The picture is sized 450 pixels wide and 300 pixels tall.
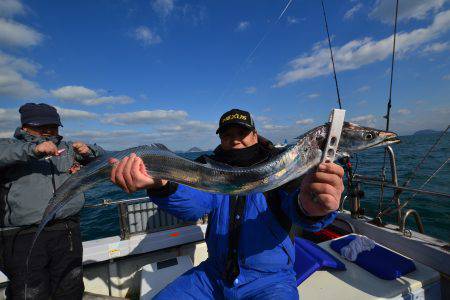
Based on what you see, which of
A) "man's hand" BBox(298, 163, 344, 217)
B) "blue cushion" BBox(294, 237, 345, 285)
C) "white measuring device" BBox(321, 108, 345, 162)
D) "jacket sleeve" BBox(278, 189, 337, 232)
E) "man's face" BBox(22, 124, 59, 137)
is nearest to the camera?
"white measuring device" BBox(321, 108, 345, 162)

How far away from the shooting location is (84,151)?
454cm

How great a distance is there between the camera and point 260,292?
2.99 metres

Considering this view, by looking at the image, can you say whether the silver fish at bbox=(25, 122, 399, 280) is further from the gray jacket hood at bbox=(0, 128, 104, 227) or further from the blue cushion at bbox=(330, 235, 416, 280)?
the blue cushion at bbox=(330, 235, 416, 280)

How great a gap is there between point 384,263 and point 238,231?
2.67 meters

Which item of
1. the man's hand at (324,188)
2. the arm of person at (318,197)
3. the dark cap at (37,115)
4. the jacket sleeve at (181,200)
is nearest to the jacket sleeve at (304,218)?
the arm of person at (318,197)

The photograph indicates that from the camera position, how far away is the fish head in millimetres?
2238

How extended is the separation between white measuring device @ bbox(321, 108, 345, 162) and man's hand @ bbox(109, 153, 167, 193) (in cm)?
189

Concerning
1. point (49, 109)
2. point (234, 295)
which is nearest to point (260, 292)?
point (234, 295)

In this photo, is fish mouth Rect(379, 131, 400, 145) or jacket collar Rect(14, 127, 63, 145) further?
jacket collar Rect(14, 127, 63, 145)

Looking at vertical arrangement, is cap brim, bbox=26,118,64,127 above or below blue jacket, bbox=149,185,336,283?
above

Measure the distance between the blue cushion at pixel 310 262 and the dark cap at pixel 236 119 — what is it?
2426mm

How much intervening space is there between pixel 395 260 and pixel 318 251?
1196 mm

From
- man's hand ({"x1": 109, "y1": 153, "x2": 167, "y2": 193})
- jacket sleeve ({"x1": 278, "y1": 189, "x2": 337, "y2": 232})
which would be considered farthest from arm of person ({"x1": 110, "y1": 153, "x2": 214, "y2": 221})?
jacket sleeve ({"x1": 278, "y1": 189, "x2": 337, "y2": 232})

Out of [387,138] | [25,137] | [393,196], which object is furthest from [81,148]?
[393,196]
